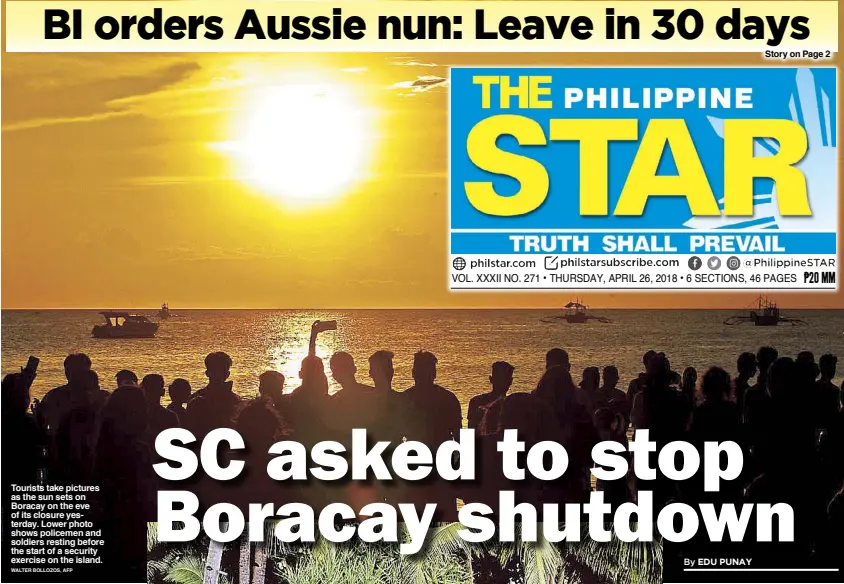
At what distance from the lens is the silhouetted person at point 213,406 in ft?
22.2

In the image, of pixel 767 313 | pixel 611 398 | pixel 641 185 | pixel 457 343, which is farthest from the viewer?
pixel 457 343

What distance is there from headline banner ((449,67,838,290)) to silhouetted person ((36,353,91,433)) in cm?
247

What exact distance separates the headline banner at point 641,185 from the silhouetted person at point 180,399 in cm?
179

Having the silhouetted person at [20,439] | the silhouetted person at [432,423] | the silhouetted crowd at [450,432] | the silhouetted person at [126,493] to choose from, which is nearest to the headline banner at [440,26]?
the silhouetted crowd at [450,432]

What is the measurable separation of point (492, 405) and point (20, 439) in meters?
2.84

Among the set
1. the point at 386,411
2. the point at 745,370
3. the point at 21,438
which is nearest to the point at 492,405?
the point at 386,411

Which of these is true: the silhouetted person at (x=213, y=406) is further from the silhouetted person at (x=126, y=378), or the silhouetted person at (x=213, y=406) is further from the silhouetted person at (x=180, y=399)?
the silhouetted person at (x=126, y=378)

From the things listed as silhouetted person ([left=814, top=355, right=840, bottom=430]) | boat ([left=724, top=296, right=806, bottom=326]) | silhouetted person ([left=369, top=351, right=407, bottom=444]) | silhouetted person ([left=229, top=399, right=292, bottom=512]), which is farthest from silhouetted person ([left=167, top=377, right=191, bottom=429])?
silhouetted person ([left=814, top=355, right=840, bottom=430])

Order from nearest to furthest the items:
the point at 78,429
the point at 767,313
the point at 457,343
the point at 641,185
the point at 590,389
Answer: the point at 641,185 < the point at 78,429 < the point at 590,389 < the point at 767,313 < the point at 457,343

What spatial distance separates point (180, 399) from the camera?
279 inches

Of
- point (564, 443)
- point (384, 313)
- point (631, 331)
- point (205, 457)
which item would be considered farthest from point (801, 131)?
point (631, 331)

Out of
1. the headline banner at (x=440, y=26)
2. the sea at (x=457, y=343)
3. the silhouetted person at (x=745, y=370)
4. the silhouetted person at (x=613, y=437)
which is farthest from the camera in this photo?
the sea at (x=457, y=343)

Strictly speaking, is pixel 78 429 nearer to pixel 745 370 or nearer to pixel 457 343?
pixel 745 370

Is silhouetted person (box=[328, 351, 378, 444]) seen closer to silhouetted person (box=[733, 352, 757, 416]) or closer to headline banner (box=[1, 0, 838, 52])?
headline banner (box=[1, 0, 838, 52])
